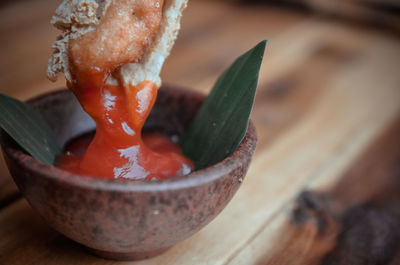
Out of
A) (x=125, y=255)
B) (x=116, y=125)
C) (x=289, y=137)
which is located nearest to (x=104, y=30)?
(x=116, y=125)

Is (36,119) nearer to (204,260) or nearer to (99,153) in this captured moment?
(99,153)

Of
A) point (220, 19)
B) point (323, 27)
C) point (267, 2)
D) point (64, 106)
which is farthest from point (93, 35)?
point (267, 2)

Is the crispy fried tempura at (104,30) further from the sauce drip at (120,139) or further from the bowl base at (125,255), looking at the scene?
the bowl base at (125,255)

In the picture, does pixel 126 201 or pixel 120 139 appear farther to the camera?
pixel 120 139

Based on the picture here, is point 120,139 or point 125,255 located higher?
point 120,139

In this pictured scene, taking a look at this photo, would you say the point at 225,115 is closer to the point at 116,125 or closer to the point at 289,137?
the point at 116,125

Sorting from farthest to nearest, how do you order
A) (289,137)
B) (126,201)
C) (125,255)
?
(289,137) < (125,255) < (126,201)

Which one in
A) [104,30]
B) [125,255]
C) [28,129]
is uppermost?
[104,30]
